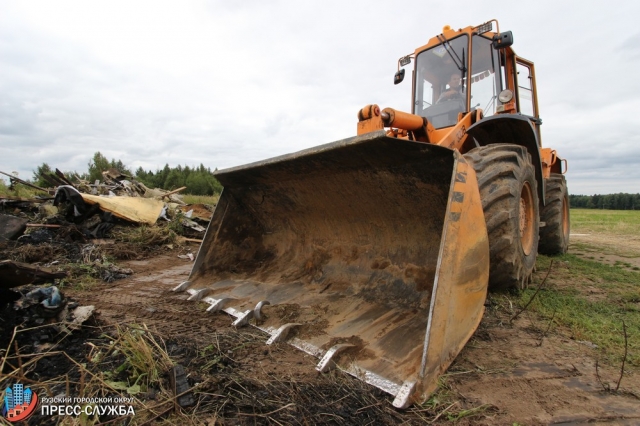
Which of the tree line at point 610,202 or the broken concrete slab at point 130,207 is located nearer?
the broken concrete slab at point 130,207

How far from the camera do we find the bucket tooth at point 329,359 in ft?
6.45

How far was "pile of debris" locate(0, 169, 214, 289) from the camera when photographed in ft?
17.3

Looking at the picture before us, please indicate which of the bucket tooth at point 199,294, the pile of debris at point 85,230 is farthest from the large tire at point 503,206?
the pile of debris at point 85,230

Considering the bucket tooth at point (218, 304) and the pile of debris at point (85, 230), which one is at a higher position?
the pile of debris at point (85, 230)

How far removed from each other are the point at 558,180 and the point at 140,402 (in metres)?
6.27

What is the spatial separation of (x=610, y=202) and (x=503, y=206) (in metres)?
54.9

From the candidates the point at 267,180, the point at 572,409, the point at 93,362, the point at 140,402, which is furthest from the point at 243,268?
the point at 572,409

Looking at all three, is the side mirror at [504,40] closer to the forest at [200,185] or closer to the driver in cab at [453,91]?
the driver in cab at [453,91]

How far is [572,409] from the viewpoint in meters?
1.69

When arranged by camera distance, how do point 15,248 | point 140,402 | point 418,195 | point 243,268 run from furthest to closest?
point 15,248, point 243,268, point 418,195, point 140,402

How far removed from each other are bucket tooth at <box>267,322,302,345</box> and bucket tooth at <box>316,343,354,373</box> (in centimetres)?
38

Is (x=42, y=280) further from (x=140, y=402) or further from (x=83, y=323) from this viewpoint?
(x=140, y=402)

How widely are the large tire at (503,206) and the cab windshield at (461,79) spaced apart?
1104 millimetres

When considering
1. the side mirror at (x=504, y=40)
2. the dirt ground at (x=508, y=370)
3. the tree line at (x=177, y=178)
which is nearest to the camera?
the dirt ground at (x=508, y=370)
